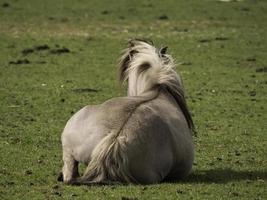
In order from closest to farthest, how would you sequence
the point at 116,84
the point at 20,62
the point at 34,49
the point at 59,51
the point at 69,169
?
the point at 69,169 < the point at 116,84 < the point at 20,62 < the point at 59,51 < the point at 34,49

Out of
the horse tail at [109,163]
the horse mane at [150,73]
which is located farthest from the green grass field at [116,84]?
the horse mane at [150,73]

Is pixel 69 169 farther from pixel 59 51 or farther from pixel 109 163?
pixel 59 51

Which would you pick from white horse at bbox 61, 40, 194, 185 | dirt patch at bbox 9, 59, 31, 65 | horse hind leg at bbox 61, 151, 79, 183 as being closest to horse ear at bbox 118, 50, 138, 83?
white horse at bbox 61, 40, 194, 185

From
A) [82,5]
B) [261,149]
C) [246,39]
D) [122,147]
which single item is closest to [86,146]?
[122,147]

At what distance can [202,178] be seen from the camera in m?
8.02

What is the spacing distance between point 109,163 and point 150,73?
5.10ft

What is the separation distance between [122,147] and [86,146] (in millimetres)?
421

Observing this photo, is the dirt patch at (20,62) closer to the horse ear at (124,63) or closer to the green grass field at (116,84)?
the green grass field at (116,84)

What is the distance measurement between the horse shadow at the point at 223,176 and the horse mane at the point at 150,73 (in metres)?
0.54

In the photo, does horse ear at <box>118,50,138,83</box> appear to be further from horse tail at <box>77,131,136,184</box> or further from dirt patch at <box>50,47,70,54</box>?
dirt patch at <box>50,47,70,54</box>

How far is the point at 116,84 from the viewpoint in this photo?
14.7 m

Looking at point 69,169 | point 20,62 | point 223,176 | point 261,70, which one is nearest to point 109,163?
point 69,169

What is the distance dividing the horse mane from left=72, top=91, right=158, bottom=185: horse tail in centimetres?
121

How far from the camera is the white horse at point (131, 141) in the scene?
728 cm
